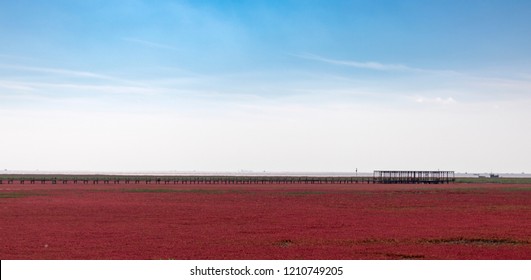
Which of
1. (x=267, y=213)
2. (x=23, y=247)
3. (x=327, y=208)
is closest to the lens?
(x=23, y=247)

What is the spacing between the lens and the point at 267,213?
129ft

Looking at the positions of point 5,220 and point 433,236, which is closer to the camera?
point 433,236

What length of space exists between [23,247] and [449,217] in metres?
23.9

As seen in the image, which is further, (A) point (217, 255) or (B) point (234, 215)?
(B) point (234, 215)

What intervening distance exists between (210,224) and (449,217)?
1428 cm

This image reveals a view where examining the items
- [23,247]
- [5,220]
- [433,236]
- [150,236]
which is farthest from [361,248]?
[5,220]

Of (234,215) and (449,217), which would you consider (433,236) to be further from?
(234,215)

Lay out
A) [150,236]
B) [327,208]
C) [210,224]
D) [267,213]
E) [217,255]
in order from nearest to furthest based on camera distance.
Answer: [217,255], [150,236], [210,224], [267,213], [327,208]

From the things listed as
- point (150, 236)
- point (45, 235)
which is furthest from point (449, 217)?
point (45, 235)
